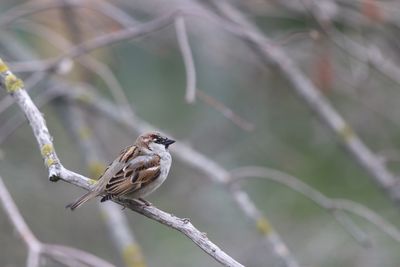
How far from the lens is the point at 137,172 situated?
4309mm

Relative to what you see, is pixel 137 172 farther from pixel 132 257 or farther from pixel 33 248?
pixel 132 257

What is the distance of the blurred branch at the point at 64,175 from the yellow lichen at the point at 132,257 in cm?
141

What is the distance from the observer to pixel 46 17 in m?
6.97

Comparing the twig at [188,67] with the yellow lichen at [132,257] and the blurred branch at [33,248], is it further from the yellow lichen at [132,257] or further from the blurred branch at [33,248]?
the yellow lichen at [132,257]

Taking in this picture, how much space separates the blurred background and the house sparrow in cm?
176

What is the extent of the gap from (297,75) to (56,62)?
192cm

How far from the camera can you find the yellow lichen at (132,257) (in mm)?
5266

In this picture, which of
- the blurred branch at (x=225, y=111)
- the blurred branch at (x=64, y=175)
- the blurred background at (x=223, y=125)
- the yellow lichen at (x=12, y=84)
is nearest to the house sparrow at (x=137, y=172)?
the blurred branch at (x=64, y=175)

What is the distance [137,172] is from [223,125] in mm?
3809

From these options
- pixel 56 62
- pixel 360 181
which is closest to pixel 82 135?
pixel 56 62

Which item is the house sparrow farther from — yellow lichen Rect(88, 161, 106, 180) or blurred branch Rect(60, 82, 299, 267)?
yellow lichen Rect(88, 161, 106, 180)

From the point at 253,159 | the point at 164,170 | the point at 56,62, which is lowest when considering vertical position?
the point at 164,170

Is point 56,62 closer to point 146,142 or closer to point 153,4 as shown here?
point 146,142

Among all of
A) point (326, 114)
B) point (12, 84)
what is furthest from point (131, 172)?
point (326, 114)
